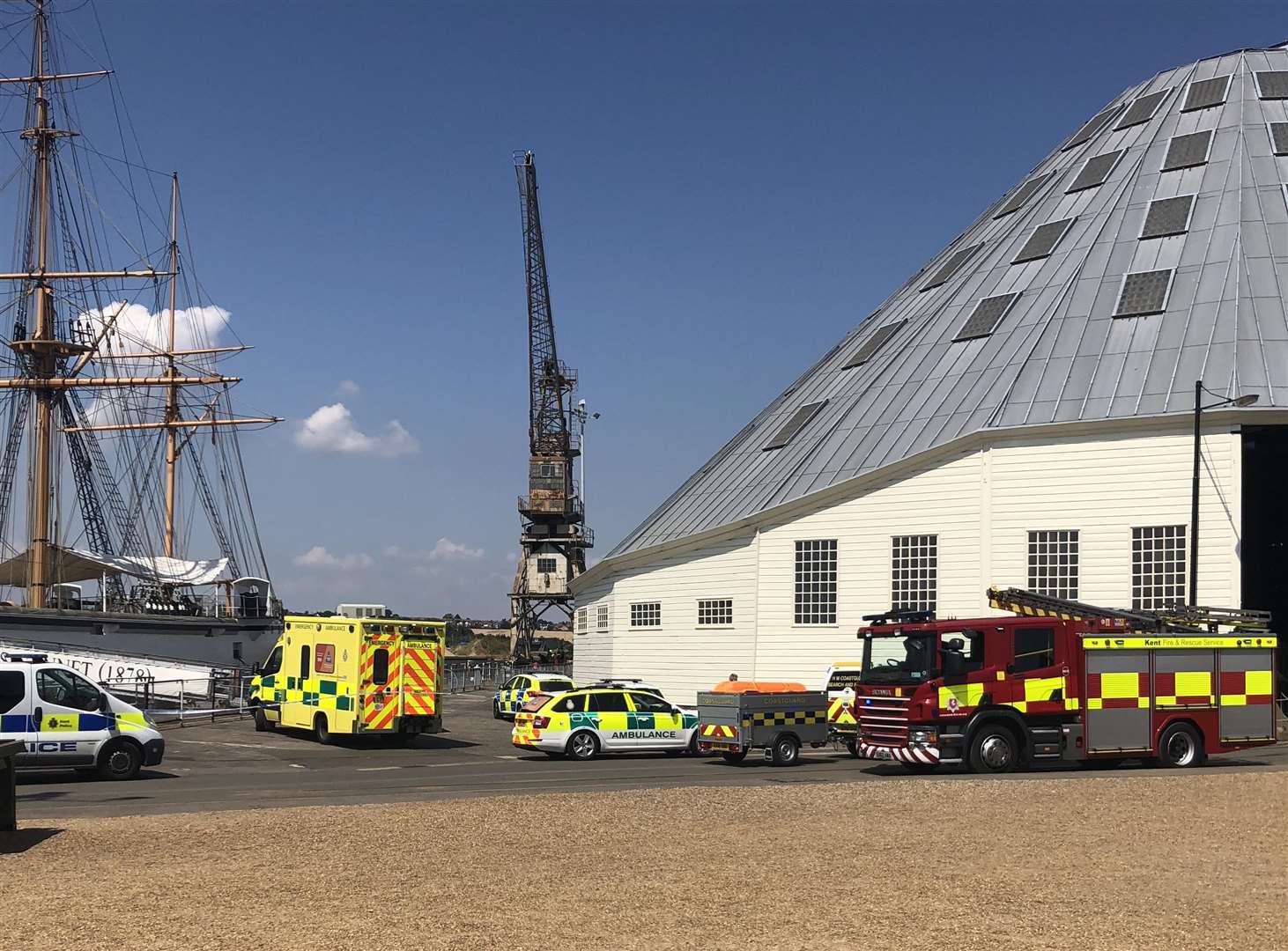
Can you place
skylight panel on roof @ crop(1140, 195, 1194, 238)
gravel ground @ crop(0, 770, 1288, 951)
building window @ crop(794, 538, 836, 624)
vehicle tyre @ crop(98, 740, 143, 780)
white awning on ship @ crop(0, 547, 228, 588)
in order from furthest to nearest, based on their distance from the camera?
1. white awning on ship @ crop(0, 547, 228, 588)
2. skylight panel on roof @ crop(1140, 195, 1194, 238)
3. building window @ crop(794, 538, 836, 624)
4. vehicle tyre @ crop(98, 740, 143, 780)
5. gravel ground @ crop(0, 770, 1288, 951)

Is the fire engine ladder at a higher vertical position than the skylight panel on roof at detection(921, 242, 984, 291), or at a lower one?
A: lower

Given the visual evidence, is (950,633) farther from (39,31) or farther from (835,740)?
(39,31)

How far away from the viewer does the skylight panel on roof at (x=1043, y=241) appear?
47.2 m

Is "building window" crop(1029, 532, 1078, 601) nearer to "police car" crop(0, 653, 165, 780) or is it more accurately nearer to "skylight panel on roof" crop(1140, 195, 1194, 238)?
"skylight panel on roof" crop(1140, 195, 1194, 238)

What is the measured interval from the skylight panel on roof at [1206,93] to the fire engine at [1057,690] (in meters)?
30.4

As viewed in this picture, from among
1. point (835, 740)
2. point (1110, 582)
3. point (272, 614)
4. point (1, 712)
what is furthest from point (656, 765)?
point (272, 614)

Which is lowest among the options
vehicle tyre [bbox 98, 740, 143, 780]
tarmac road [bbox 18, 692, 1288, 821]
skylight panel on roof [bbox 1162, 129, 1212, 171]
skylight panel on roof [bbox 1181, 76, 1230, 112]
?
tarmac road [bbox 18, 692, 1288, 821]

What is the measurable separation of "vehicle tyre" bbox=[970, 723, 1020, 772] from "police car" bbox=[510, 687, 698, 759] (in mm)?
8178

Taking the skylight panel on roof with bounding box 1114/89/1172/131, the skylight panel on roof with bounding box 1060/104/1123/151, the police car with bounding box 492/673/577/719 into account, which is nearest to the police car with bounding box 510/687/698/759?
the police car with bounding box 492/673/577/719

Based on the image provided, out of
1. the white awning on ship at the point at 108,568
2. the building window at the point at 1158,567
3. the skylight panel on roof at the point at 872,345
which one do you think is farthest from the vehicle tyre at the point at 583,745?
the white awning on ship at the point at 108,568

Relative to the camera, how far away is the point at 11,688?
76.6 ft

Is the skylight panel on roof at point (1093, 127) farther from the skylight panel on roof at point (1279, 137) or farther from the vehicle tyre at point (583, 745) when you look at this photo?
the vehicle tyre at point (583, 745)

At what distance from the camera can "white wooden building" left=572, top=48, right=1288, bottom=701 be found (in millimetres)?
36938

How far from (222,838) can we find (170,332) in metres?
90.2
